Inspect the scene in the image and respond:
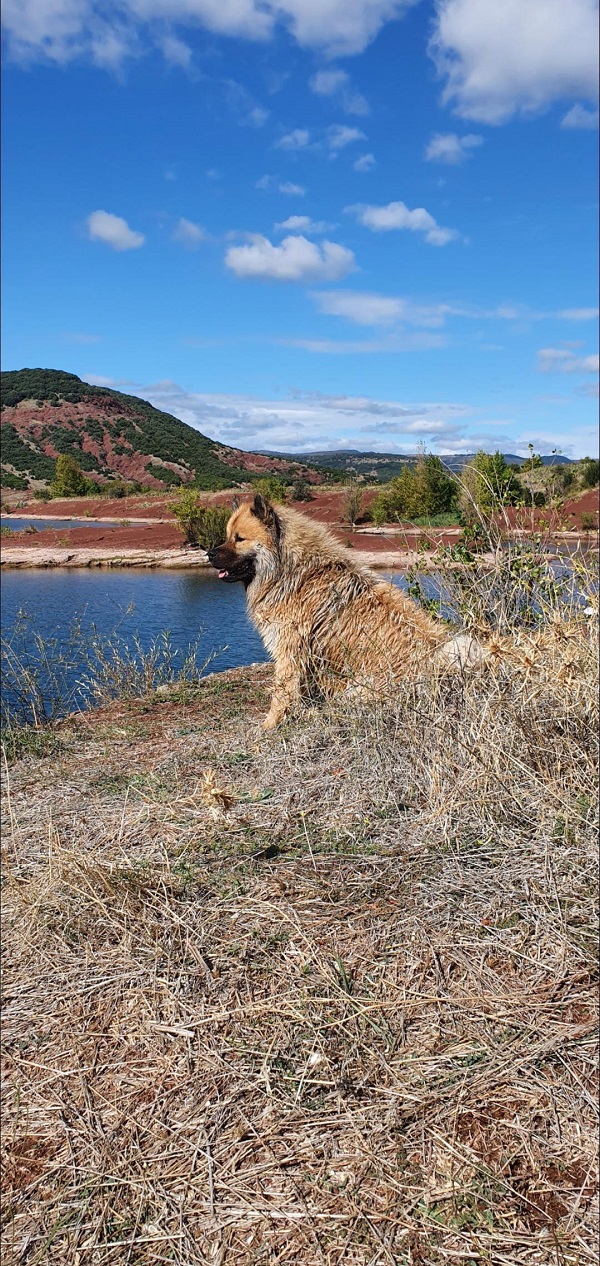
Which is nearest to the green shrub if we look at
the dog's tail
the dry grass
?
the dog's tail

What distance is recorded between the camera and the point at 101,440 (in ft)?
318

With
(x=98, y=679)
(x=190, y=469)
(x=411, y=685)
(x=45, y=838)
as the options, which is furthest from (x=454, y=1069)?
(x=190, y=469)

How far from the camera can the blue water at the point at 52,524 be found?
1711 inches

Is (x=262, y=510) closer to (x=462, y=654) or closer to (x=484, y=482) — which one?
(x=484, y=482)

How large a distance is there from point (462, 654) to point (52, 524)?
1783 inches

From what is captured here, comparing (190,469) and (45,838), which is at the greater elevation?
(190,469)

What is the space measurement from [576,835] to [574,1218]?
151 centimetres

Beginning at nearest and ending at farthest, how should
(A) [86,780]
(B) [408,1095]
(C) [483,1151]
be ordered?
(C) [483,1151], (B) [408,1095], (A) [86,780]

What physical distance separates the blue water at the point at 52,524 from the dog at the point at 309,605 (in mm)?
38090

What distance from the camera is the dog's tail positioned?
4.06 meters

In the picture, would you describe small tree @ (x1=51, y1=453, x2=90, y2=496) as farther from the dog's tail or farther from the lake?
the dog's tail

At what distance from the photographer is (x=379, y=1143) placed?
207 cm

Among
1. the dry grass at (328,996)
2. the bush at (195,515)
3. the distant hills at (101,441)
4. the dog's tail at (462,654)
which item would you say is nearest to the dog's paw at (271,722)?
the dry grass at (328,996)

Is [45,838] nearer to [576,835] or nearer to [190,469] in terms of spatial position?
[576,835]
